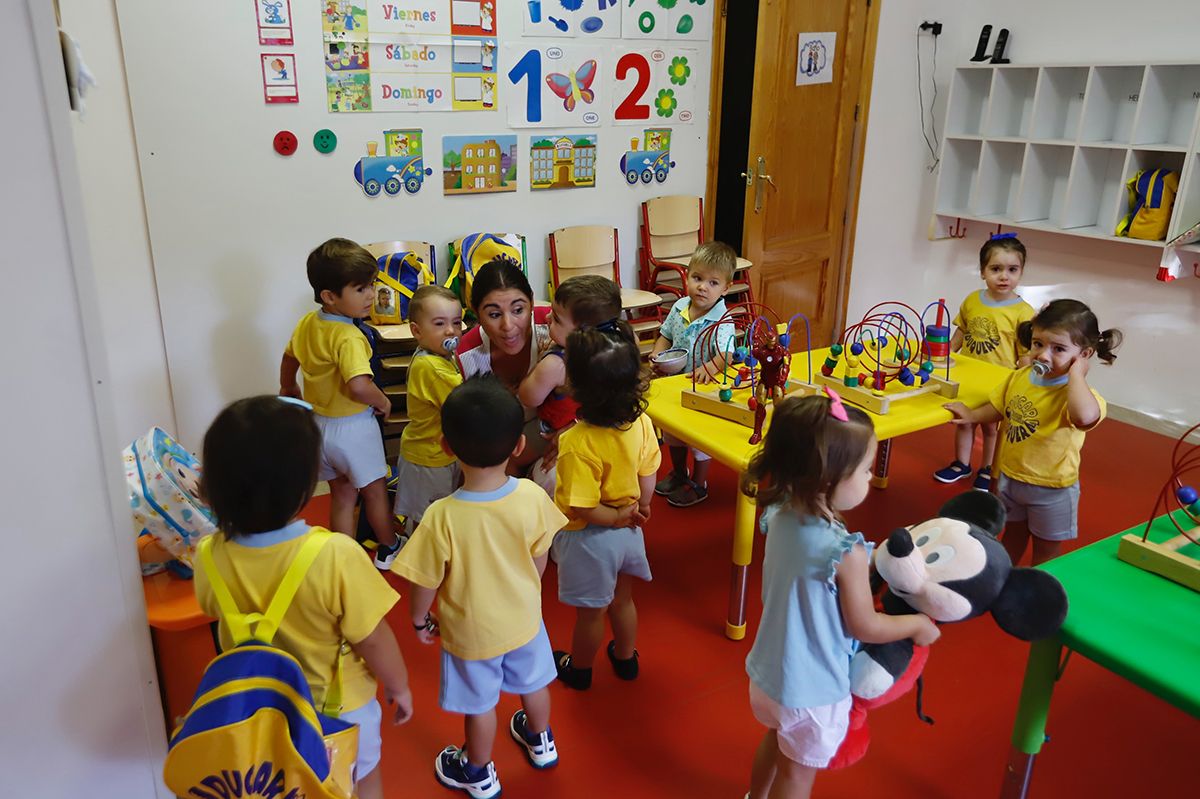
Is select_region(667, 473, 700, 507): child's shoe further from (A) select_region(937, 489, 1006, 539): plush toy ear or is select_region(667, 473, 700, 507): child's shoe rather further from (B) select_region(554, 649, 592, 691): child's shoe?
(A) select_region(937, 489, 1006, 539): plush toy ear

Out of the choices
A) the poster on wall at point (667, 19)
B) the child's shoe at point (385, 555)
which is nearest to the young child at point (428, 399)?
the child's shoe at point (385, 555)

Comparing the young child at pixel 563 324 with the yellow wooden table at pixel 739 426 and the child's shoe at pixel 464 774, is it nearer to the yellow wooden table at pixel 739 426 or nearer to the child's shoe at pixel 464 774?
the yellow wooden table at pixel 739 426

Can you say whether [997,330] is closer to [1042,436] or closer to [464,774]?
[1042,436]

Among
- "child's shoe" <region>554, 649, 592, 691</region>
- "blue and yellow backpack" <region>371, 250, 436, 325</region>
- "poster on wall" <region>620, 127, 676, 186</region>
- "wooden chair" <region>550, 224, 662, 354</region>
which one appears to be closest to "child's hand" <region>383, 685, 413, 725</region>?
"child's shoe" <region>554, 649, 592, 691</region>

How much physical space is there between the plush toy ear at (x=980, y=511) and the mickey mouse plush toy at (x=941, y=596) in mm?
89

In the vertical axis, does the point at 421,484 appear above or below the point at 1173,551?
below

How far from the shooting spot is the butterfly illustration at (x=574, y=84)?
423 cm

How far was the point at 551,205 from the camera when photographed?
4406mm

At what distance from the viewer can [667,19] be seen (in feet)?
14.6

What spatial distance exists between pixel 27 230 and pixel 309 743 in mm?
918

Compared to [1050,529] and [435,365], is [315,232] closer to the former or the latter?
[435,365]

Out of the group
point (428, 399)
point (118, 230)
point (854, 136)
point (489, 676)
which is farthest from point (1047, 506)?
point (854, 136)

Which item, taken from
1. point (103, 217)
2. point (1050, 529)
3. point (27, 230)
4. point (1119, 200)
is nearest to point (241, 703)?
point (27, 230)

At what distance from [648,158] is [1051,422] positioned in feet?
9.20
